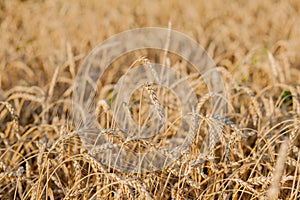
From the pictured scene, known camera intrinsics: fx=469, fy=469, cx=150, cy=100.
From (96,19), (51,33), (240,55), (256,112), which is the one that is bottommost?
(256,112)

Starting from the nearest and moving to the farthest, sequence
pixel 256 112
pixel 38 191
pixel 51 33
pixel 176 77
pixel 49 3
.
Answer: pixel 38 191
pixel 256 112
pixel 176 77
pixel 51 33
pixel 49 3

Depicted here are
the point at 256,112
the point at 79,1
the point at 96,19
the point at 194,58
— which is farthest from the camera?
the point at 79,1

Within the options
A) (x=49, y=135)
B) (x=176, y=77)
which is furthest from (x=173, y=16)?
(x=49, y=135)

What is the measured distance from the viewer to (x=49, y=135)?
279cm

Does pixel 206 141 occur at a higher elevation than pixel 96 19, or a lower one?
lower

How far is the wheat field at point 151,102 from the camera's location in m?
1.98

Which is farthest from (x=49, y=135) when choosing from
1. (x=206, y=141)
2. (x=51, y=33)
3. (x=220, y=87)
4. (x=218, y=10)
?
(x=218, y=10)

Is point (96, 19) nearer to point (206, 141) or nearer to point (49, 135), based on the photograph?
point (49, 135)

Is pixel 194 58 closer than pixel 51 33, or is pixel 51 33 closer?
pixel 194 58

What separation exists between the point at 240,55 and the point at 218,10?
7.34 ft

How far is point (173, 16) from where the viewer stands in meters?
6.10

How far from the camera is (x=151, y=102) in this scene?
2811mm

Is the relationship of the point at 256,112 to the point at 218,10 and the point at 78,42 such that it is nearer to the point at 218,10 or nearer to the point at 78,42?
the point at 78,42

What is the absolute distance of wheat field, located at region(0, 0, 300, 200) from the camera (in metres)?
1.98
